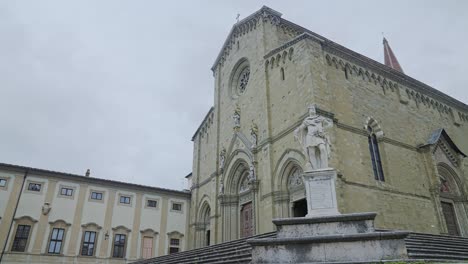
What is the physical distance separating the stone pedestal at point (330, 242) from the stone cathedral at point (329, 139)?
18.6 feet

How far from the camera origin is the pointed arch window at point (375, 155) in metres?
16.9

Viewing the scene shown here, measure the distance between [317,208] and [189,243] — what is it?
1907 centimetres

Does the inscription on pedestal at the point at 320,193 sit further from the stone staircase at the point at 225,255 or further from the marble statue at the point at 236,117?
the marble statue at the point at 236,117

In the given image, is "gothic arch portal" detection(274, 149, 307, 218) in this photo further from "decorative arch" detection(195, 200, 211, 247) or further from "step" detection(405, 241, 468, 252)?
"decorative arch" detection(195, 200, 211, 247)

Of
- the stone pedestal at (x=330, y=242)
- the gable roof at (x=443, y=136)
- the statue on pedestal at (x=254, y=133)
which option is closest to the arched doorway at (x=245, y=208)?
the statue on pedestal at (x=254, y=133)

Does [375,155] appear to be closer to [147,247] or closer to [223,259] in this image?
[223,259]

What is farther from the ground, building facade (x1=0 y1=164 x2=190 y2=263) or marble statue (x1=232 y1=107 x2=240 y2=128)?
marble statue (x1=232 y1=107 x2=240 y2=128)

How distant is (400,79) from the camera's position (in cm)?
2148

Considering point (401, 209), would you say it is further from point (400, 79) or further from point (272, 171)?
point (400, 79)

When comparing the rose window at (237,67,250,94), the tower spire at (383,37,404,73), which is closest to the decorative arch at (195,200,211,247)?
the rose window at (237,67,250,94)

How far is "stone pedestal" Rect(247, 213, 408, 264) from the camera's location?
7.20 meters

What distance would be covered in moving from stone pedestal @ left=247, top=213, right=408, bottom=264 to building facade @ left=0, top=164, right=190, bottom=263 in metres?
19.4

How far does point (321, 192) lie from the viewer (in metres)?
9.13

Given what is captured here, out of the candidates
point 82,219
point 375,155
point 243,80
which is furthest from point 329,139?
point 82,219
